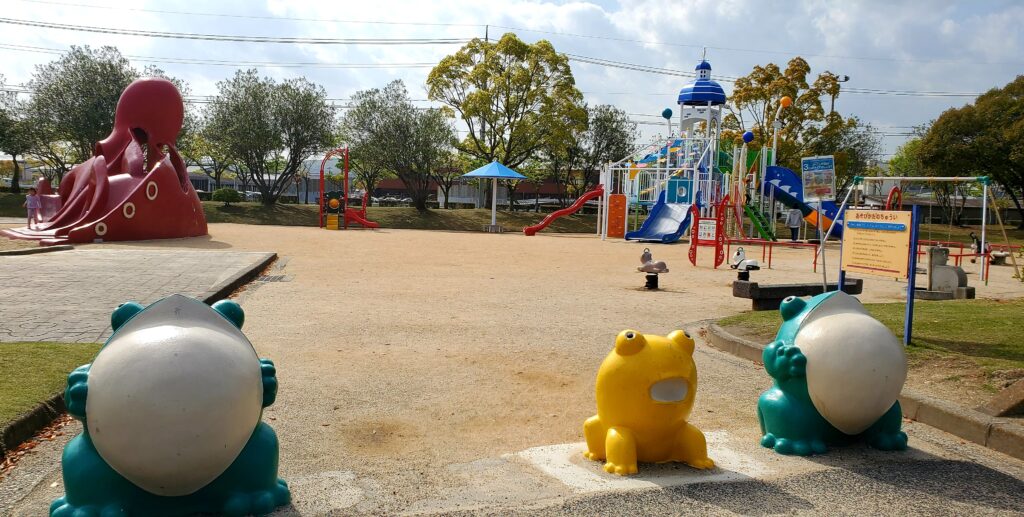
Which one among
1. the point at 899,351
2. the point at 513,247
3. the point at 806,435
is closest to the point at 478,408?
the point at 806,435

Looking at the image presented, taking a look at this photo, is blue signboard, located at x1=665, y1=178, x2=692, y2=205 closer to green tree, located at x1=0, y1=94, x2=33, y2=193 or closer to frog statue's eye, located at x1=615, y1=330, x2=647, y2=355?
frog statue's eye, located at x1=615, y1=330, x2=647, y2=355

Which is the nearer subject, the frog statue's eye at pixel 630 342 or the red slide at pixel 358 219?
the frog statue's eye at pixel 630 342

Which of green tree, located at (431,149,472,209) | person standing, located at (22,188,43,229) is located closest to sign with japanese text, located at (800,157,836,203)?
person standing, located at (22,188,43,229)

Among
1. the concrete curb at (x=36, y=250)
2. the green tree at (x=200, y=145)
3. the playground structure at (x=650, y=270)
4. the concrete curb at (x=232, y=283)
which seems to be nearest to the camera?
the concrete curb at (x=232, y=283)

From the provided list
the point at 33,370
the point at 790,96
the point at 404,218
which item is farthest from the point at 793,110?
the point at 33,370

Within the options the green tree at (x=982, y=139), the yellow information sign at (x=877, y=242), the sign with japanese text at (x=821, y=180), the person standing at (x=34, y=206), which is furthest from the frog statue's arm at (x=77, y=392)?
the green tree at (x=982, y=139)

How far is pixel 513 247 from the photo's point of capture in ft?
79.6

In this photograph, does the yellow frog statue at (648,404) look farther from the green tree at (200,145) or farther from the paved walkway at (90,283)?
the green tree at (200,145)

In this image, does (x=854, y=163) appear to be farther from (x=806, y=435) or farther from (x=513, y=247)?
(x=806, y=435)

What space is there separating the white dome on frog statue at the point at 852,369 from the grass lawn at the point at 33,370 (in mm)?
4700

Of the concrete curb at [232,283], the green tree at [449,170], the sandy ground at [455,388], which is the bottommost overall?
the sandy ground at [455,388]

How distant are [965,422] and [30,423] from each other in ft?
19.4

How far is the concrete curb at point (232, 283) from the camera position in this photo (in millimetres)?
9758

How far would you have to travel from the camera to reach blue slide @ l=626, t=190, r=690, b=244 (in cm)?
2911
